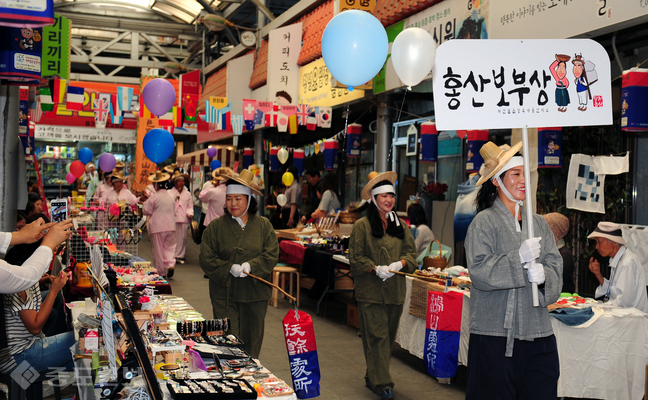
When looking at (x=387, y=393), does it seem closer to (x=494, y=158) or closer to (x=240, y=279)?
(x=240, y=279)

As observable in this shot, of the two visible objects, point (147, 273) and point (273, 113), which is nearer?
point (147, 273)

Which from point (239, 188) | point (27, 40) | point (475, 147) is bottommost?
point (239, 188)

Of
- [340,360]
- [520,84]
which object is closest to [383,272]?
[340,360]

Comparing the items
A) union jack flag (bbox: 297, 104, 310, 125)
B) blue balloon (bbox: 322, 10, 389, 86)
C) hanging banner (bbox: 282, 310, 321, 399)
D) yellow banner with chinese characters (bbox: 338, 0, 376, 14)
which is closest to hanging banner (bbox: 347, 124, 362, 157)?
union jack flag (bbox: 297, 104, 310, 125)

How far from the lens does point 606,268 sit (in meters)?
6.66

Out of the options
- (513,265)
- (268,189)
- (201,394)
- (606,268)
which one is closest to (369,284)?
(513,265)

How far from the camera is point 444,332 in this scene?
4711 millimetres

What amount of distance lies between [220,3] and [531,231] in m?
16.0

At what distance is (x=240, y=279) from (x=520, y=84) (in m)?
2.45

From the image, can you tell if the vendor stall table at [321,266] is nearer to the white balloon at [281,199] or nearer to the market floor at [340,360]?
the market floor at [340,360]

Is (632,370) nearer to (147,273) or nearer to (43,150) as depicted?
(147,273)

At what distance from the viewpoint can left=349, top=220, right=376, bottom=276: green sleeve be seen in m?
4.70

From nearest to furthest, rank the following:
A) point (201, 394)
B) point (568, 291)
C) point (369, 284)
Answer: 1. point (201, 394)
2. point (369, 284)
3. point (568, 291)

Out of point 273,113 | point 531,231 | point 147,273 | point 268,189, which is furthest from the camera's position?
point 268,189
